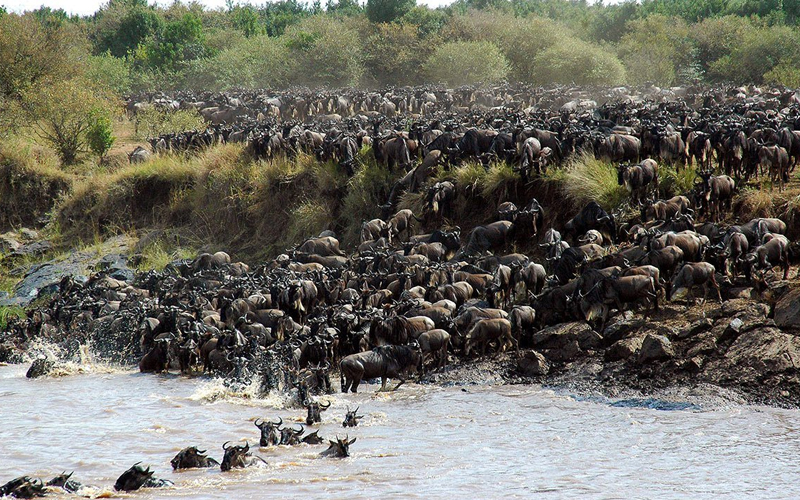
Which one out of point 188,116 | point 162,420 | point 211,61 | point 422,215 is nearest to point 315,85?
point 211,61

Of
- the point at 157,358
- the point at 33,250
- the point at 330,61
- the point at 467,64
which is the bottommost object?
the point at 157,358

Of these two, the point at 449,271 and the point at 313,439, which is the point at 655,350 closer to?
the point at 449,271

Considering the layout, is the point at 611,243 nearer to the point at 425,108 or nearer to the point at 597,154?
the point at 597,154

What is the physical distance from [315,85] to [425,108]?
62.0 feet

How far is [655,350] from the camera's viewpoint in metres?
10.2

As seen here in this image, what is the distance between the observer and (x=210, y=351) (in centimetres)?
1226

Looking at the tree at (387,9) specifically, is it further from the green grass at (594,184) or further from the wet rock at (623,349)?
the wet rock at (623,349)

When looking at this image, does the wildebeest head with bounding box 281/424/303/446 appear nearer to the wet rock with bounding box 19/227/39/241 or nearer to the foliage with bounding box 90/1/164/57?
the wet rock with bounding box 19/227/39/241

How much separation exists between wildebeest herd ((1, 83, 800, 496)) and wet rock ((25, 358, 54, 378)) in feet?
2.90

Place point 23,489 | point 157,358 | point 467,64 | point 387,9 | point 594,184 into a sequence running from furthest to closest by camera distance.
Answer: point 387,9 < point 467,64 < point 594,184 < point 157,358 < point 23,489

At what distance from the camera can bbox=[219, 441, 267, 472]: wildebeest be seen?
25.5 feet

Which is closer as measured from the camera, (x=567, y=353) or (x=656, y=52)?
(x=567, y=353)

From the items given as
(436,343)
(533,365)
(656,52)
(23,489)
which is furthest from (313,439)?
(656,52)

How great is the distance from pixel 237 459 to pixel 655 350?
16.4ft
